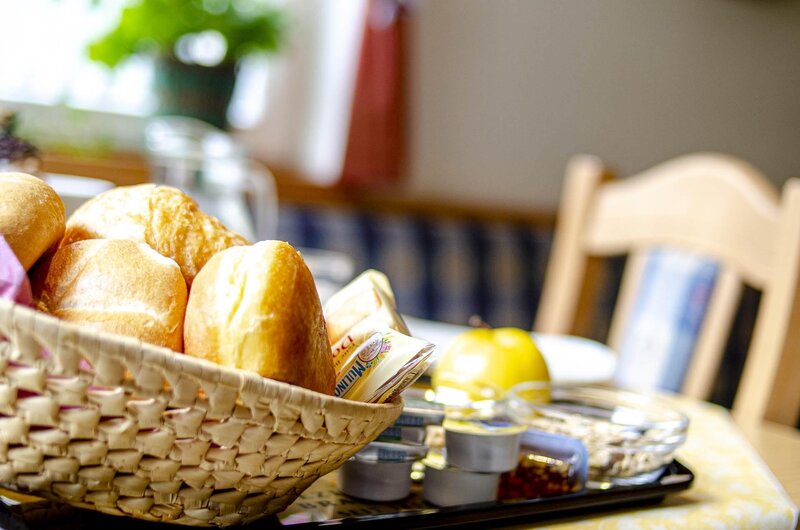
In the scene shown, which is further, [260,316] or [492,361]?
[492,361]

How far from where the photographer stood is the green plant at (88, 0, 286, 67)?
1.80 meters

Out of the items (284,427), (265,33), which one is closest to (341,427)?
(284,427)

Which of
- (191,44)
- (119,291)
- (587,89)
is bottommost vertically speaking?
(119,291)

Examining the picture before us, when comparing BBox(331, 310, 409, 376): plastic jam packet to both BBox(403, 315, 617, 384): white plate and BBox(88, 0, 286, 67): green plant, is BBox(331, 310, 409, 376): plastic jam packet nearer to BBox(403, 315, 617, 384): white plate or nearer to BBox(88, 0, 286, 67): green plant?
BBox(403, 315, 617, 384): white plate

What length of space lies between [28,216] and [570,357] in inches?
26.1

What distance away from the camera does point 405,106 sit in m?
2.33

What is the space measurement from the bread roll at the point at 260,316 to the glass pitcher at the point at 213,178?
0.56 m

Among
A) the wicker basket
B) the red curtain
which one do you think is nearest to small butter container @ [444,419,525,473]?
the wicker basket

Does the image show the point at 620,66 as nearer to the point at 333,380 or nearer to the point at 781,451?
the point at 781,451

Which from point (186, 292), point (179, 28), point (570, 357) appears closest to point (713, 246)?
point (570, 357)

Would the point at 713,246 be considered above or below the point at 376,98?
below

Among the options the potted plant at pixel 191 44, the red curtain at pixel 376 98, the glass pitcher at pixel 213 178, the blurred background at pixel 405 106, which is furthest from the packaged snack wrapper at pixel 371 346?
the red curtain at pixel 376 98

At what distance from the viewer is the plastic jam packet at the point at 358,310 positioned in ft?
1.58

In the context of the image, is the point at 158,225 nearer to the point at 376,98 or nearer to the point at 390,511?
the point at 390,511
